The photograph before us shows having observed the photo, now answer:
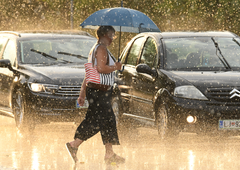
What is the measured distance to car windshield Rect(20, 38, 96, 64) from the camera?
1155cm

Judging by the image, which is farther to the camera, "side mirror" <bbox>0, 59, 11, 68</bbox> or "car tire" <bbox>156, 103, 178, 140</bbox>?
"side mirror" <bbox>0, 59, 11, 68</bbox>

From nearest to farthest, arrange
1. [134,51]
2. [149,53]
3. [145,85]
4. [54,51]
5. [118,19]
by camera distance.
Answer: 1. [145,85]
2. [149,53]
3. [134,51]
4. [54,51]
5. [118,19]

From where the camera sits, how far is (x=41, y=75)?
414 inches

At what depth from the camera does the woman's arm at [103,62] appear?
758 cm

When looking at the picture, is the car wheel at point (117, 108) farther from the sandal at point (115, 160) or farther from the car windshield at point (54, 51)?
the sandal at point (115, 160)

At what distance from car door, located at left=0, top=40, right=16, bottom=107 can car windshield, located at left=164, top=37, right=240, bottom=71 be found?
324 cm

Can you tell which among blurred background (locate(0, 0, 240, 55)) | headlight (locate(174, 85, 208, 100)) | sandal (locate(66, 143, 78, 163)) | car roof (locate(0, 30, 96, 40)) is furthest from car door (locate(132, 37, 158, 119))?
blurred background (locate(0, 0, 240, 55))

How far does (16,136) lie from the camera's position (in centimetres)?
1027

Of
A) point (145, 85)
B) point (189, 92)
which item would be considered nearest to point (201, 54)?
point (145, 85)

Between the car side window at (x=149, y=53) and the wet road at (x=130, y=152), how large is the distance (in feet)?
4.11

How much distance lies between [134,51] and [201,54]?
1.57m

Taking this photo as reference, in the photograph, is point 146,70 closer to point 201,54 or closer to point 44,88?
point 201,54

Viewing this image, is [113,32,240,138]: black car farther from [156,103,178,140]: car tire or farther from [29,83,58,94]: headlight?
[29,83,58,94]: headlight

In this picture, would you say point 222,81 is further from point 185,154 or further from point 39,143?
point 39,143
